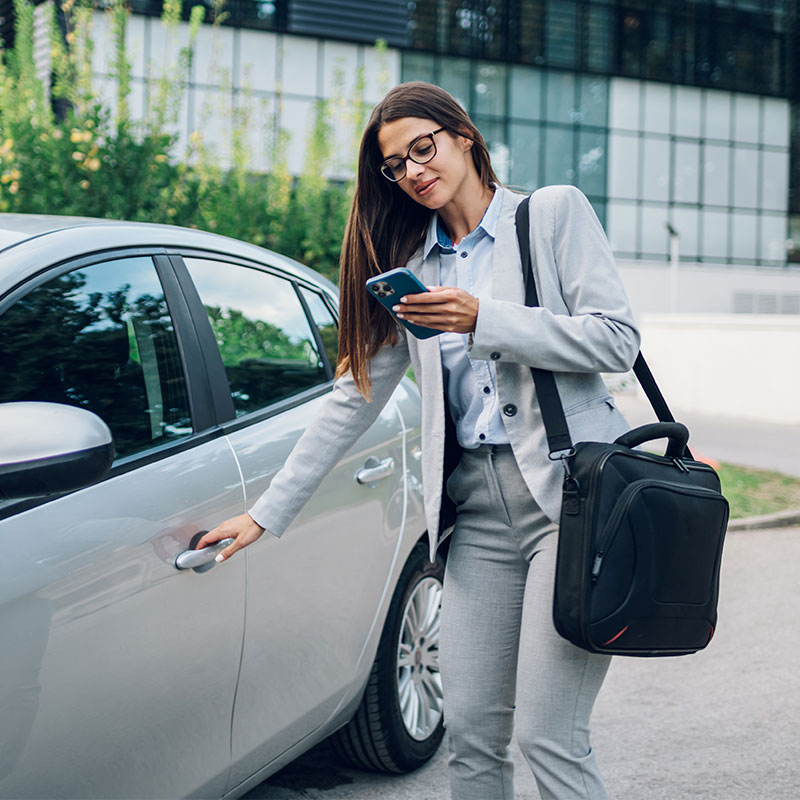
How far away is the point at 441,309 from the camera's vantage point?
199 cm

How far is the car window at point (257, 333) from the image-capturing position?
2.77 m

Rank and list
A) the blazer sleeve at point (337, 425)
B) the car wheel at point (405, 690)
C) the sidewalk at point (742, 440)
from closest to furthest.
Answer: the blazer sleeve at point (337, 425), the car wheel at point (405, 690), the sidewalk at point (742, 440)

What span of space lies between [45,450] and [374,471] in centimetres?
142

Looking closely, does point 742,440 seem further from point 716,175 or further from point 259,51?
point 716,175

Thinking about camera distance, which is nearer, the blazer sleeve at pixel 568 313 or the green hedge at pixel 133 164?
the blazer sleeve at pixel 568 313

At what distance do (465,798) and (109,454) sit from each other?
1.09 m

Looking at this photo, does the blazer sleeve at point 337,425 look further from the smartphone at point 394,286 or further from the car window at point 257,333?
the smartphone at point 394,286

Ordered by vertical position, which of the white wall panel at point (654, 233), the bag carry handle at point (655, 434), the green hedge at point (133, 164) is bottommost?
the bag carry handle at point (655, 434)

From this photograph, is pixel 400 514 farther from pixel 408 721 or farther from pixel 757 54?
pixel 757 54

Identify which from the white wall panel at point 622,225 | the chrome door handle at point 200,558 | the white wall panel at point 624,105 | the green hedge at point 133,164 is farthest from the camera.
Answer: the white wall panel at point 624,105

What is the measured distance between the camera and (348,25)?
29141mm

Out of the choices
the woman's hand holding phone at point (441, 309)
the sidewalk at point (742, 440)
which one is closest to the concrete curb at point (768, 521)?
the sidewalk at point (742, 440)

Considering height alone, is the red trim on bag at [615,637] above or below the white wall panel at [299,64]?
below

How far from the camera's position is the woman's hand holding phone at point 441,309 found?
1.98 meters
